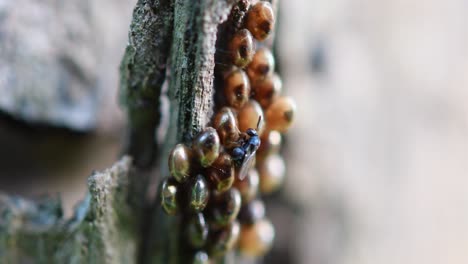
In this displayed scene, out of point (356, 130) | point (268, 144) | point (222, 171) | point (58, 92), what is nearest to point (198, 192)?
point (222, 171)

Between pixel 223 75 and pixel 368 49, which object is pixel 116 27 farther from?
pixel 368 49

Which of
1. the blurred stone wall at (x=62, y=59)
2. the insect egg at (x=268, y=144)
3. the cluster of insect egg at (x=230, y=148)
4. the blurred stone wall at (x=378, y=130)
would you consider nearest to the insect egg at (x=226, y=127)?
the cluster of insect egg at (x=230, y=148)

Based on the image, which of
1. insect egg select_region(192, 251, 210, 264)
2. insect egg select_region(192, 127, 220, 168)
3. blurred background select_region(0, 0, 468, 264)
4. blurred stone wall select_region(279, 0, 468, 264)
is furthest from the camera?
blurred stone wall select_region(279, 0, 468, 264)

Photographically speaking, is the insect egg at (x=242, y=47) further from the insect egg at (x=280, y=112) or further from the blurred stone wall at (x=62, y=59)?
the blurred stone wall at (x=62, y=59)

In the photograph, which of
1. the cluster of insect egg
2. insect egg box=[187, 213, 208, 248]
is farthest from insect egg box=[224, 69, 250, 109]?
insect egg box=[187, 213, 208, 248]

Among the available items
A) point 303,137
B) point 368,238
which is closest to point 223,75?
point 303,137

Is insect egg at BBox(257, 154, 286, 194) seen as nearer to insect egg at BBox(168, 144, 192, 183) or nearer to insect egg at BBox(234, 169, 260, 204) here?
insect egg at BBox(234, 169, 260, 204)

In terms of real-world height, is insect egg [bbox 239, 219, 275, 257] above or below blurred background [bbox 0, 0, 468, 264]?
below
